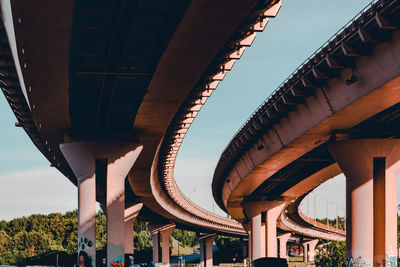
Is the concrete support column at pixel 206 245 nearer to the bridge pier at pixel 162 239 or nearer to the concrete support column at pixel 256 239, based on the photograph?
the bridge pier at pixel 162 239

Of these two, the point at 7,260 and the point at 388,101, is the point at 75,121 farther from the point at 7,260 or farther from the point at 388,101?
the point at 7,260

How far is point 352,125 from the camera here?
36.2m

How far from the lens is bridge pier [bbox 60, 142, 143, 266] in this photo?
4850 centimetres

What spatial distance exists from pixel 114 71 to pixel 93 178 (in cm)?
1588

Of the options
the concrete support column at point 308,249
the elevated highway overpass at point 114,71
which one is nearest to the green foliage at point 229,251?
the concrete support column at point 308,249

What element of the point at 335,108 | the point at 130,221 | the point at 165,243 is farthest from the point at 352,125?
the point at 165,243

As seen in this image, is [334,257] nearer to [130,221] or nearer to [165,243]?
[130,221]

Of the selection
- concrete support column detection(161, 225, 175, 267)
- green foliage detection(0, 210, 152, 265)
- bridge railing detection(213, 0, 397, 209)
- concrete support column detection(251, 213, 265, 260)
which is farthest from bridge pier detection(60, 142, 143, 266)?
green foliage detection(0, 210, 152, 265)

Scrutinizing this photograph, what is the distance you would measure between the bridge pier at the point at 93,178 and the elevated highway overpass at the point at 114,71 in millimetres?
73

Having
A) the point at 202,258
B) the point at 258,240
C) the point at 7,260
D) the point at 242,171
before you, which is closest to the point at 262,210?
the point at 258,240

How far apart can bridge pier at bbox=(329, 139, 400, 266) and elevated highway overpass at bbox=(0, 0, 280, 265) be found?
9.21 m

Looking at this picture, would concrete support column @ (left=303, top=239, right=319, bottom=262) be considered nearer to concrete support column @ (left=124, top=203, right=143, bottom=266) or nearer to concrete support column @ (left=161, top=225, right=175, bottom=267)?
concrete support column @ (left=161, top=225, right=175, bottom=267)

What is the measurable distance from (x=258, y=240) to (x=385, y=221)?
43.4 meters

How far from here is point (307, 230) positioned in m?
153
